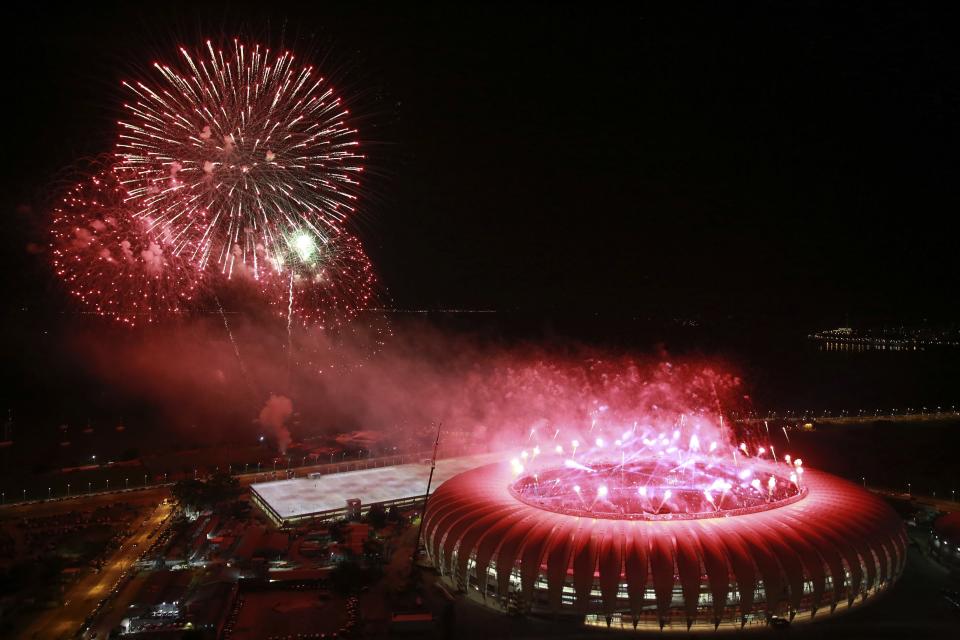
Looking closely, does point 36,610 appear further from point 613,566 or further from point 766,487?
point 766,487

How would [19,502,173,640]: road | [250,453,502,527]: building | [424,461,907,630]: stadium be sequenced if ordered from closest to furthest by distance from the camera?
[424,461,907,630]: stadium → [19,502,173,640]: road → [250,453,502,527]: building

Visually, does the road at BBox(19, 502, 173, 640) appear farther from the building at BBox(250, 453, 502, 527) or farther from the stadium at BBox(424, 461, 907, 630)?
the stadium at BBox(424, 461, 907, 630)

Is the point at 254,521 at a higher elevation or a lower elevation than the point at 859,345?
lower

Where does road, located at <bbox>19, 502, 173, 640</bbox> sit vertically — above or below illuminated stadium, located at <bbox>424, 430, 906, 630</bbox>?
below

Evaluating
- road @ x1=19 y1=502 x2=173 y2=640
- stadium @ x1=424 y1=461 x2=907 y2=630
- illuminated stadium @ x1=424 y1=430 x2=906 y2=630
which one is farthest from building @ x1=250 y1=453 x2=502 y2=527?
stadium @ x1=424 y1=461 x2=907 y2=630

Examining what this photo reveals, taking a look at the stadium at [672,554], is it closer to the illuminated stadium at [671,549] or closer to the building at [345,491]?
the illuminated stadium at [671,549]

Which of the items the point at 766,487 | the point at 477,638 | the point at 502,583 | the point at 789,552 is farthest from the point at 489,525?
the point at 766,487
